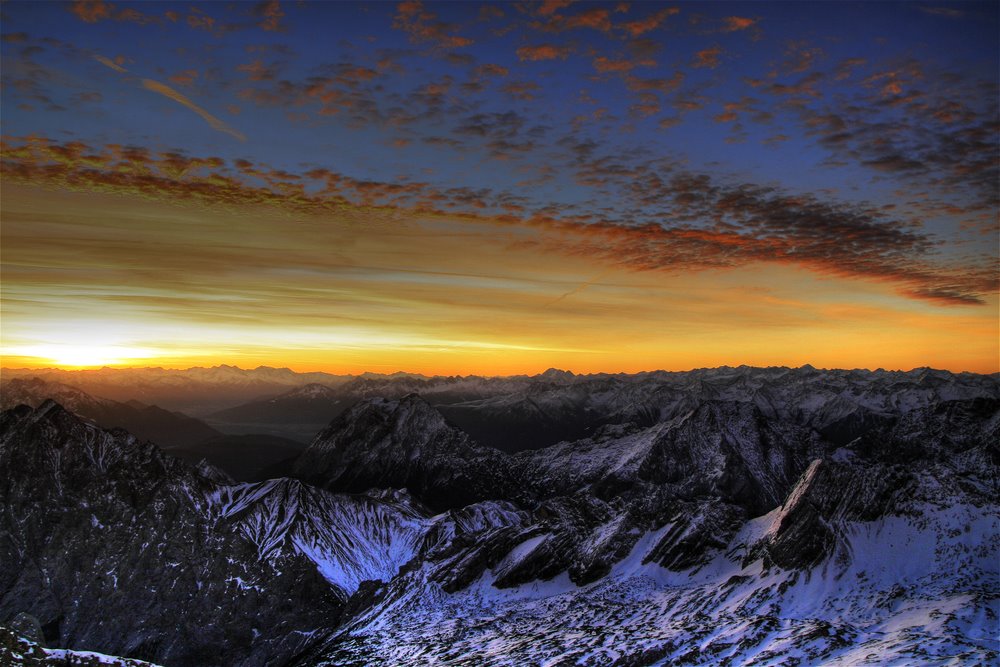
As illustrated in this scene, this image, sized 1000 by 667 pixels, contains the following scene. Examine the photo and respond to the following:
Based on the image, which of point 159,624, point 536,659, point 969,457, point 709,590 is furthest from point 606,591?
point 159,624

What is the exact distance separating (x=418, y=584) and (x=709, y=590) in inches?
3652

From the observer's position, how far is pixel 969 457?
15312cm

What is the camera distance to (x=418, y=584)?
624ft

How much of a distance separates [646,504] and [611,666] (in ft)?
251

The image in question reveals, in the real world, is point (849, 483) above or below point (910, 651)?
above

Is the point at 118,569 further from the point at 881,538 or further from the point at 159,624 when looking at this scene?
the point at 881,538

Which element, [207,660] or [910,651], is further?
[207,660]

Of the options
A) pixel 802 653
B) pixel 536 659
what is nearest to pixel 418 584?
pixel 536 659

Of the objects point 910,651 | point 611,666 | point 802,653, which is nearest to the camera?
point 910,651

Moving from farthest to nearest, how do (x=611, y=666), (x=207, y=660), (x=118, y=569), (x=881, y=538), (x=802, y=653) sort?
(x=118, y=569) < (x=207, y=660) < (x=881, y=538) < (x=611, y=666) < (x=802, y=653)

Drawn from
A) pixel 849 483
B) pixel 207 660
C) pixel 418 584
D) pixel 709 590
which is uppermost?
pixel 849 483

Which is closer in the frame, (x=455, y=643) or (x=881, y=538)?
(x=881, y=538)

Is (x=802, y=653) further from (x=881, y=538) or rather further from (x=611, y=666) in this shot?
(x=881, y=538)

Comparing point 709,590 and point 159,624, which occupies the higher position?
point 709,590
